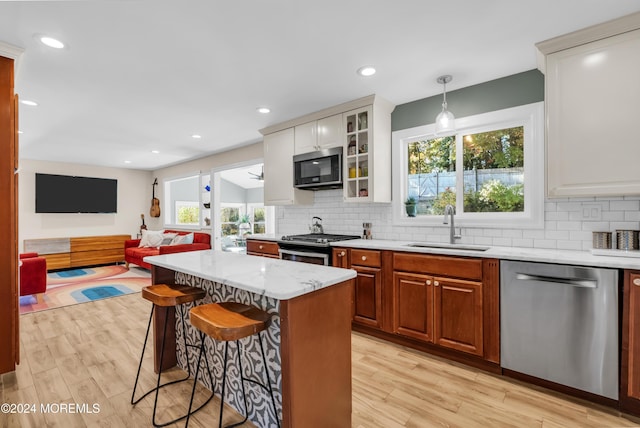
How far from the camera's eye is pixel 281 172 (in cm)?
415

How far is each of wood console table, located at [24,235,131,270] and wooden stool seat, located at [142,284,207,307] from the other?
5.98 meters

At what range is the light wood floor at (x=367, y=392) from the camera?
1.82m

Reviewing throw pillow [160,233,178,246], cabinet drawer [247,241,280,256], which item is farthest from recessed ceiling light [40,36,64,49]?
throw pillow [160,233,178,246]

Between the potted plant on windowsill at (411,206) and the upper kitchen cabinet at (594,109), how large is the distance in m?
1.28

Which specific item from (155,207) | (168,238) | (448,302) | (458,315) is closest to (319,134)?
(448,302)

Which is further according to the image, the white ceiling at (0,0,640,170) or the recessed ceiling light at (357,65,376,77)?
the recessed ceiling light at (357,65,376,77)

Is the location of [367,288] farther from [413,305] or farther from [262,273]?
[262,273]

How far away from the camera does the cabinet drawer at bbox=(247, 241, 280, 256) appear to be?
3.92 metres

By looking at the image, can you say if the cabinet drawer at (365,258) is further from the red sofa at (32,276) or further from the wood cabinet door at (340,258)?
the red sofa at (32,276)

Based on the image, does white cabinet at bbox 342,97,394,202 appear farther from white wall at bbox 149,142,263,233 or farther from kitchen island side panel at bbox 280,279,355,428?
white wall at bbox 149,142,263,233

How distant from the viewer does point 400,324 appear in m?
2.76

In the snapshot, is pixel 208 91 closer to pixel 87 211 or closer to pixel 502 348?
pixel 502 348

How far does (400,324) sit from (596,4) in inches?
102

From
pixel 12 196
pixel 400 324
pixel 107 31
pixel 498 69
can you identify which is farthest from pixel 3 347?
pixel 498 69
